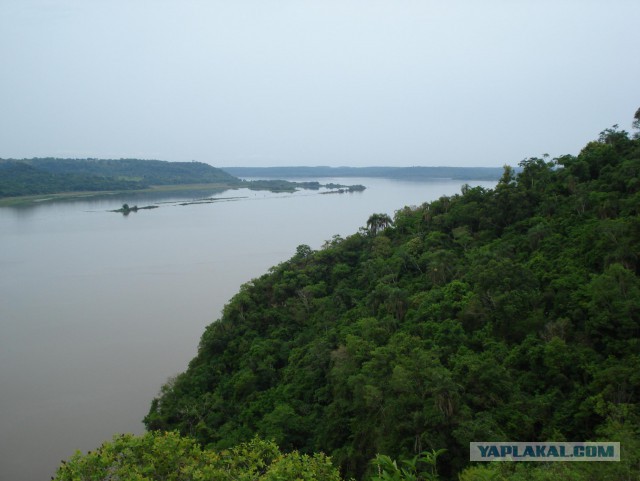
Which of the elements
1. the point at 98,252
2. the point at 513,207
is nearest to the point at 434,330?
the point at 513,207

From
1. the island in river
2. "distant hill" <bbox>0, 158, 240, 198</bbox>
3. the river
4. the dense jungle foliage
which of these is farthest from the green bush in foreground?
"distant hill" <bbox>0, 158, 240, 198</bbox>

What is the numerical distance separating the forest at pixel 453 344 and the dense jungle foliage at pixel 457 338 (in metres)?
0.05

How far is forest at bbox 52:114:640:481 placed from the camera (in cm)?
847

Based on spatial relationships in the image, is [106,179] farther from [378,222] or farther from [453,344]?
[453,344]

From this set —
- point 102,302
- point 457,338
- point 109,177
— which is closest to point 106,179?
point 109,177

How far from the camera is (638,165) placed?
50.1ft

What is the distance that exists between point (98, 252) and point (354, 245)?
894 inches

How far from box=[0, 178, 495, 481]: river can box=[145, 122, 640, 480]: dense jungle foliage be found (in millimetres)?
2504

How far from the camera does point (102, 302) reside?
2427 cm

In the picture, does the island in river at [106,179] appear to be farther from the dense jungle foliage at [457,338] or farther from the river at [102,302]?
the dense jungle foliage at [457,338]

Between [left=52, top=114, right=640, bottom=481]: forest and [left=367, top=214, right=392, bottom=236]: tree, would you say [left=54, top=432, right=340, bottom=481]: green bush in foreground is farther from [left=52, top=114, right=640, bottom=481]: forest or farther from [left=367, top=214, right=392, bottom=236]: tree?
[left=367, top=214, right=392, bottom=236]: tree

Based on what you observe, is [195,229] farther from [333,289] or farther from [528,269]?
[528,269]

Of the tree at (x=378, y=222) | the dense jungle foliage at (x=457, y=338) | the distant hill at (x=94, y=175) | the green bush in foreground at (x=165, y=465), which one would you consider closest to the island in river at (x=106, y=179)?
the distant hill at (x=94, y=175)

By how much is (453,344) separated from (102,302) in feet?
63.1
